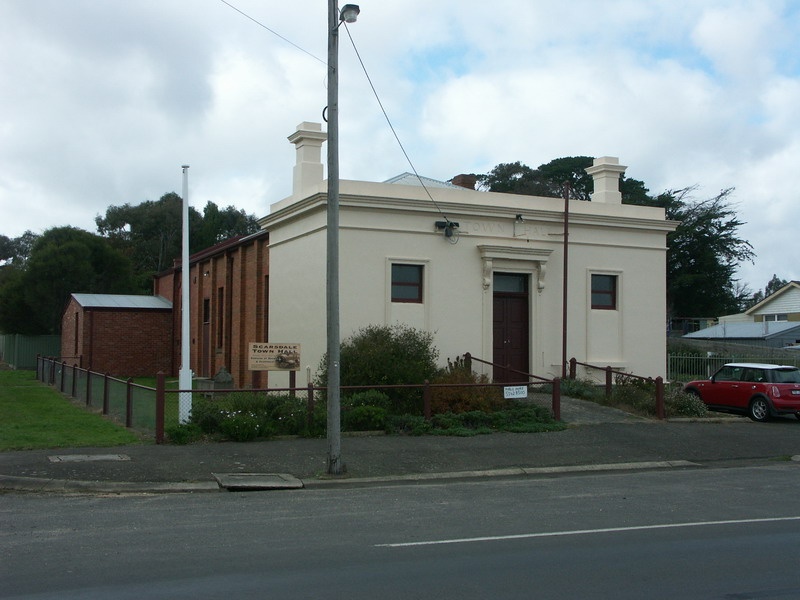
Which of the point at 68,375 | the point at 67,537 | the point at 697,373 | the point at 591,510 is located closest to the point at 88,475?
the point at 67,537

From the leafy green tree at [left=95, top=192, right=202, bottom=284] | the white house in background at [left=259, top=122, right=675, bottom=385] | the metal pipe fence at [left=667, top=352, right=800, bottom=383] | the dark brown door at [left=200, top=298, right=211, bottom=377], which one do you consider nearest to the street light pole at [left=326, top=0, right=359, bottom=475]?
the white house in background at [left=259, top=122, right=675, bottom=385]

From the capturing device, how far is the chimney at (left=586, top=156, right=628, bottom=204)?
2611cm

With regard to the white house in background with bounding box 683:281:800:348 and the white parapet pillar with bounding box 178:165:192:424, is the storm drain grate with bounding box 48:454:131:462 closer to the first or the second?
the white parapet pillar with bounding box 178:165:192:424

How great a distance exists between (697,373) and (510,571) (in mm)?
26884

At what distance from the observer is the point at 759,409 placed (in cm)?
2186

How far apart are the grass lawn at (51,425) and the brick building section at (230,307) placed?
5955 mm

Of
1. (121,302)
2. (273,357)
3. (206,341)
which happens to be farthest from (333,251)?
(121,302)

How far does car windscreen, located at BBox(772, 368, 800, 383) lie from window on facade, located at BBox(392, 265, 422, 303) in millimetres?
9228

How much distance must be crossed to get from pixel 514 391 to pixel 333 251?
21.3 ft

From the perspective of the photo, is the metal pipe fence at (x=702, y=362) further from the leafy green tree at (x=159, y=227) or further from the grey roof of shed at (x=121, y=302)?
the leafy green tree at (x=159, y=227)

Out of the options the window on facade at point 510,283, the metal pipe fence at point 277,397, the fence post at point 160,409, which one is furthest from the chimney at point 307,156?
the fence post at point 160,409

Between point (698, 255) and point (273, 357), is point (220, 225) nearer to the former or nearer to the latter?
point (698, 255)

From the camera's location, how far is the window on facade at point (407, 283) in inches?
869

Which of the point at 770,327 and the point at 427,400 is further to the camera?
the point at 770,327
